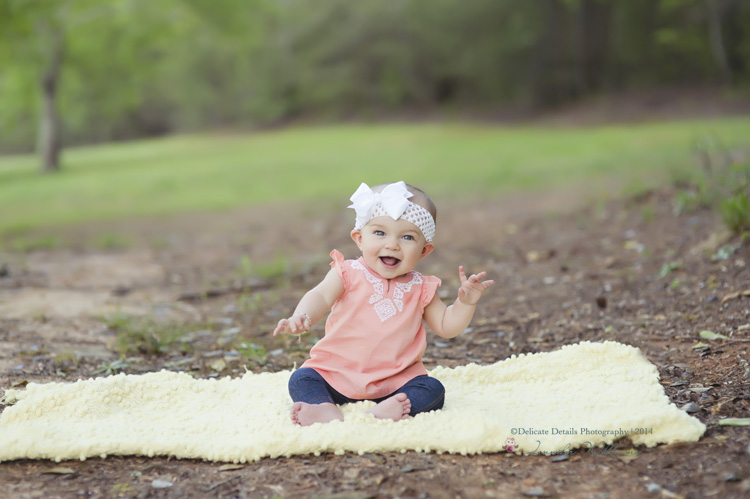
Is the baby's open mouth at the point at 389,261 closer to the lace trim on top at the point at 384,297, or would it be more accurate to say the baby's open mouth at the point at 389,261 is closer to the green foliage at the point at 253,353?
the lace trim on top at the point at 384,297

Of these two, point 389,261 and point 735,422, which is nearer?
point 735,422

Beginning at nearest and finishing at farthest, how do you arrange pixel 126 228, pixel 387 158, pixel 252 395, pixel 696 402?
pixel 696 402 < pixel 252 395 < pixel 126 228 < pixel 387 158

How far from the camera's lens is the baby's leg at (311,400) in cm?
272

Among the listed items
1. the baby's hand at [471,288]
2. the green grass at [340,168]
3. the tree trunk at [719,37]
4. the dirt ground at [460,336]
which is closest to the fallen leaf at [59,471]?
the dirt ground at [460,336]

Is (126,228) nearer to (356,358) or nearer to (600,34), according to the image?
(356,358)

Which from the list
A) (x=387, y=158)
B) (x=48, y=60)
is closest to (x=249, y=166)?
(x=387, y=158)

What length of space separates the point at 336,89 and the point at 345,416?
30110 millimetres

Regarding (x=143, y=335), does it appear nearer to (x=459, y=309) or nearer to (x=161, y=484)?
(x=161, y=484)

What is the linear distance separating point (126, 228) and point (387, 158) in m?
8.14

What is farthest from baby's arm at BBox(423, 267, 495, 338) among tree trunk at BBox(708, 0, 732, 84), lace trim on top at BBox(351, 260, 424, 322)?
tree trunk at BBox(708, 0, 732, 84)

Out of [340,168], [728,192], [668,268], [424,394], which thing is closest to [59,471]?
[424,394]

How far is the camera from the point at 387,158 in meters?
16.9

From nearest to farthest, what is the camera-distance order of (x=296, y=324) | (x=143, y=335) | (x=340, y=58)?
(x=296, y=324), (x=143, y=335), (x=340, y=58)

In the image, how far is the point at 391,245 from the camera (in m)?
2.88
